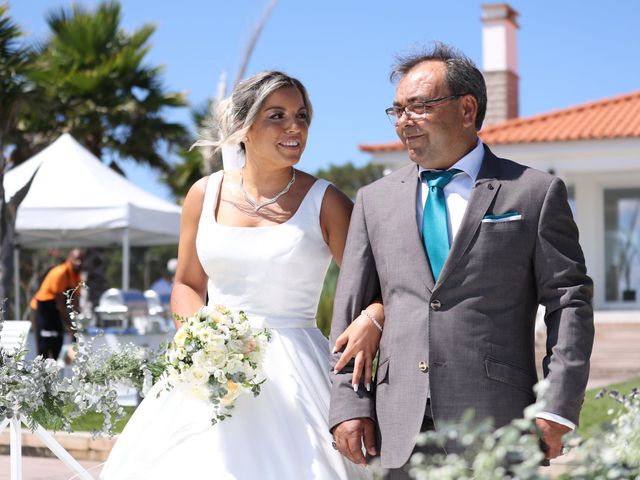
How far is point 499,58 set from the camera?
2361cm

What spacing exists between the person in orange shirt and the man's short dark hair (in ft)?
34.7

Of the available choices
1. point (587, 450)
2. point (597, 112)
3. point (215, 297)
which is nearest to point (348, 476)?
point (215, 297)

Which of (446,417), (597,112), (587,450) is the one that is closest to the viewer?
(587,450)

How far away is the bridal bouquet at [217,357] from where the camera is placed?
11.0ft

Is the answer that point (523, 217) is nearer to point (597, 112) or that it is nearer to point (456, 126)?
point (456, 126)

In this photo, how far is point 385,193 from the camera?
3.40 metres

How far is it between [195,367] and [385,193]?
85 cm

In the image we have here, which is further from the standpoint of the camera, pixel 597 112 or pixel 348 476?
pixel 597 112

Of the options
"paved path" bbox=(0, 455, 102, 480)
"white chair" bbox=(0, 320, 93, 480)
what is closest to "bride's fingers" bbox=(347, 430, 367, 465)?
"white chair" bbox=(0, 320, 93, 480)

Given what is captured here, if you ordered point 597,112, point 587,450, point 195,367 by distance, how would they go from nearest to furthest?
point 587,450, point 195,367, point 597,112

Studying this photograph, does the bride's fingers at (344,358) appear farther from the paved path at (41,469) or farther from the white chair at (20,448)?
the paved path at (41,469)

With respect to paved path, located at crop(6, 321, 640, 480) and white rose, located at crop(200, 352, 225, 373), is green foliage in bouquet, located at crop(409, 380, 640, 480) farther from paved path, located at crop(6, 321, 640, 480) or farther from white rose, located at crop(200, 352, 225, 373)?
paved path, located at crop(6, 321, 640, 480)

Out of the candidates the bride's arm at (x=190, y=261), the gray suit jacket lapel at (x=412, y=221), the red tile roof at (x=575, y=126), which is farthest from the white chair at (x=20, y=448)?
the red tile roof at (x=575, y=126)

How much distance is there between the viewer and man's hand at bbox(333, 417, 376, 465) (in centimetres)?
320
